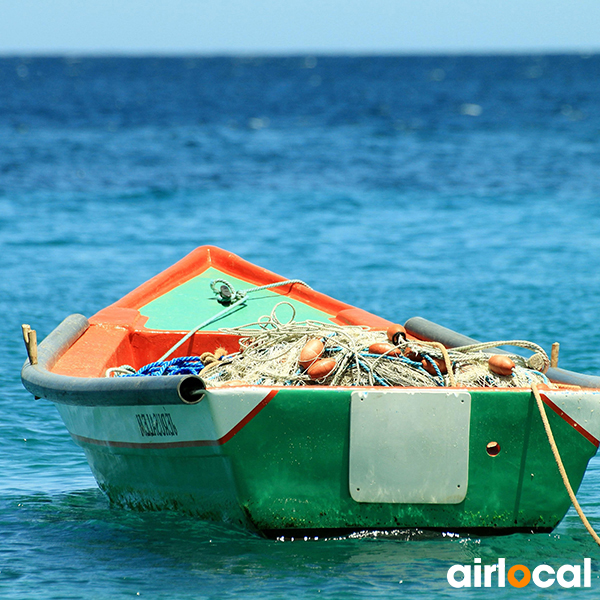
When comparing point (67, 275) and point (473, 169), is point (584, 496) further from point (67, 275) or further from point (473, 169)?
point (473, 169)

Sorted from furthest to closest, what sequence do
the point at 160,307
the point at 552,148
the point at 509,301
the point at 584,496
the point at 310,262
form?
the point at 552,148
the point at 310,262
the point at 509,301
the point at 160,307
the point at 584,496

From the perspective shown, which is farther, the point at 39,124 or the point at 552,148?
the point at 39,124

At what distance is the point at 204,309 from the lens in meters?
6.40

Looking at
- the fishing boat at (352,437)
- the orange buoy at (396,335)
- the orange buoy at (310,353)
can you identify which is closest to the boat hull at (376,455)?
the fishing boat at (352,437)

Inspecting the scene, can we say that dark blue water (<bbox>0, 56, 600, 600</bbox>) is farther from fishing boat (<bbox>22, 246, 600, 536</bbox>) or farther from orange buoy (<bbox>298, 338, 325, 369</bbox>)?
orange buoy (<bbox>298, 338, 325, 369</bbox>)

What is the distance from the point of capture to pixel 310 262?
12414mm

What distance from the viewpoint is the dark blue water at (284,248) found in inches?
159

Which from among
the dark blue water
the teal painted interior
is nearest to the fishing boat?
the dark blue water

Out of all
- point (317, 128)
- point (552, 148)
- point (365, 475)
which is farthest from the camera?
point (317, 128)

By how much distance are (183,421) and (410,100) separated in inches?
1923

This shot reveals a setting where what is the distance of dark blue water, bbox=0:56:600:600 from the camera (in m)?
4.04

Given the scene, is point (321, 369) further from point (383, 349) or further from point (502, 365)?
point (502, 365)

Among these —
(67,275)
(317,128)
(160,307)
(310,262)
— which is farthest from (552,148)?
(160,307)

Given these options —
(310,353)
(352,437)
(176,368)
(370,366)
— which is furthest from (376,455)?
(176,368)
